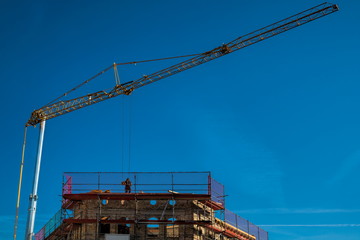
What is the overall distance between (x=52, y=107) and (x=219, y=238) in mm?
40093

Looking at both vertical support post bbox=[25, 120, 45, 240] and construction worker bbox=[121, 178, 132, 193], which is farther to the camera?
vertical support post bbox=[25, 120, 45, 240]

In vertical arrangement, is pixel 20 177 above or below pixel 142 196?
above

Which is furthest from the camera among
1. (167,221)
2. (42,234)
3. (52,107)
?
(52,107)

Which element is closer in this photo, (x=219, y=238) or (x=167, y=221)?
(x=167, y=221)

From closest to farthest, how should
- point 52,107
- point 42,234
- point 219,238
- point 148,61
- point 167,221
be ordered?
point 167,221 → point 219,238 → point 42,234 → point 148,61 → point 52,107

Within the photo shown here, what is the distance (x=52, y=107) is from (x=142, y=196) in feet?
135

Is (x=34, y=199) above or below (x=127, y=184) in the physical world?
above

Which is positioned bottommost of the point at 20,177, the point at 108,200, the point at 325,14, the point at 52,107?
the point at 108,200

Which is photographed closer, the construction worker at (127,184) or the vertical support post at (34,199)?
the construction worker at (127,184)

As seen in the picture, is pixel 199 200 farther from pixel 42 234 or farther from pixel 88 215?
pixel 42 234

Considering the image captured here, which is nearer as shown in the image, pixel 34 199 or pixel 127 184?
pixel 127 184

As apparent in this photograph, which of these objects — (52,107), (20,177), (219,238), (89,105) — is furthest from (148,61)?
(219,238)

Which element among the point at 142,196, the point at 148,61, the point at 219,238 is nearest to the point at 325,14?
the point at 148,61

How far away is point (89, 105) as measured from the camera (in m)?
81.1
